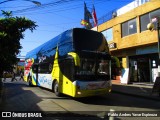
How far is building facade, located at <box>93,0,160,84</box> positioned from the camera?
71.3 ft

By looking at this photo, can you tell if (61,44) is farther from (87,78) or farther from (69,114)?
(69,114)

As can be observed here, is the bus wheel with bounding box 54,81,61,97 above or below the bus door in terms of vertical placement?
below

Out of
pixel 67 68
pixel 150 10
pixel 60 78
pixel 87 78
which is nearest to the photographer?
pixel 87 78

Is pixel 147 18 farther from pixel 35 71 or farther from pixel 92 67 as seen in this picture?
pixel 92 67

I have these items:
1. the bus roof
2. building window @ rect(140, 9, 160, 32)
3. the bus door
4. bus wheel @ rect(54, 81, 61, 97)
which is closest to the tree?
the bus roof

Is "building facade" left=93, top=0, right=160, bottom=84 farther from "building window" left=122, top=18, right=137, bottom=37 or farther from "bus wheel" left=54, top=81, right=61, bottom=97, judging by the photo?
"bus wheel" left=54, top=81, right=61, bottom=97

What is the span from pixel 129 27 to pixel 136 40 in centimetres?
225

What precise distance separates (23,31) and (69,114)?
12.2 feet

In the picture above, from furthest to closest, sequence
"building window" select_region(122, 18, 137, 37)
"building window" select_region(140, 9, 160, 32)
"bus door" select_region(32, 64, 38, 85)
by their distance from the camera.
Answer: "building window" select_region(122, 18, 137, 37) → "bus door" select_region(32, 64, 38, 85) → "building window" select_region(140, 9, 160, 32)

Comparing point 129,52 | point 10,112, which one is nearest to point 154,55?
point 129,52

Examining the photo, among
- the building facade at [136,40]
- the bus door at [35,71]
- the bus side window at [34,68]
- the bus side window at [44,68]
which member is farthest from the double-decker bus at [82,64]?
the building facade at [136,40]

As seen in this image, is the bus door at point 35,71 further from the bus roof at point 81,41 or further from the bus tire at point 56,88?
the bus roof at point 81,41

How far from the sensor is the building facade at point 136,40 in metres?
21.7

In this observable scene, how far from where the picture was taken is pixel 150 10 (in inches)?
848
